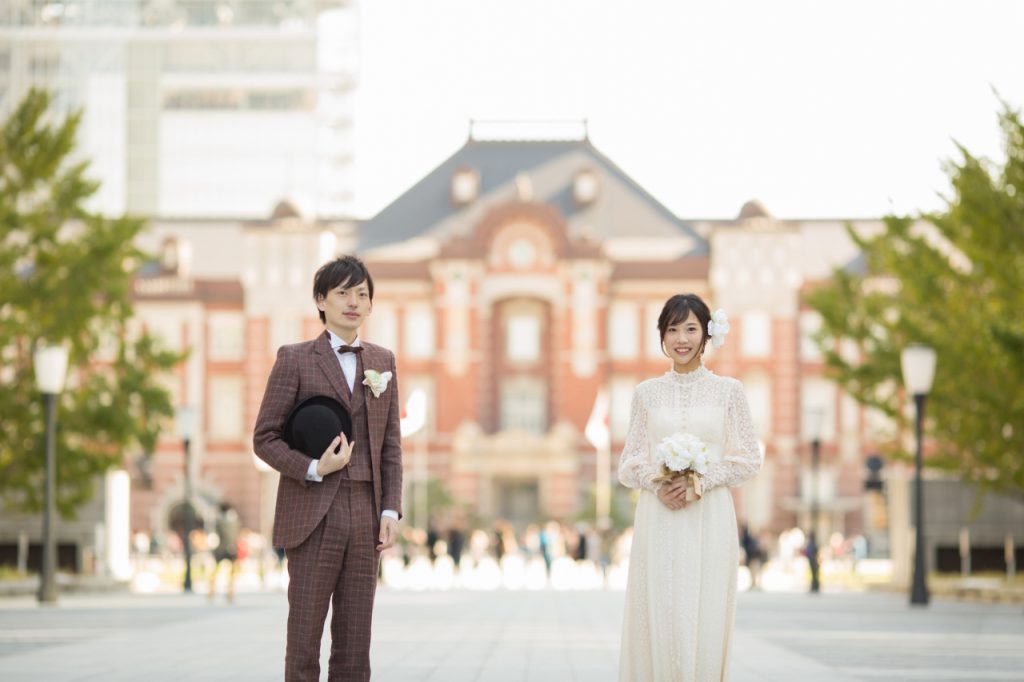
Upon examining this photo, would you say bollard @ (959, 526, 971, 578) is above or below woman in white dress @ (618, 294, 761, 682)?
below

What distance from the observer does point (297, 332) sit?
75.2 meters

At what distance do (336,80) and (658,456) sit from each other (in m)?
112

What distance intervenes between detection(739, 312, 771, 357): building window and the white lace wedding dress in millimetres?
66685

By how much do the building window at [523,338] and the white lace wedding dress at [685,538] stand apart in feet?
223

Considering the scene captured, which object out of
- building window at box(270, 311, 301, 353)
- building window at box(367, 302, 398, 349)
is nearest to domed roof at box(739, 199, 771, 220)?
building window at box(367, 302, 398, 349)

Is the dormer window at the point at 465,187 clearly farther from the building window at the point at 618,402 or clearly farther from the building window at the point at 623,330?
the building window at the point at 618,402

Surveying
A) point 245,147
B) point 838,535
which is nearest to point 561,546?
point 838,535

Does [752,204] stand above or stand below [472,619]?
above

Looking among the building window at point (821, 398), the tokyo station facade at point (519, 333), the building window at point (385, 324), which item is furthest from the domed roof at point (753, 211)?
the building window at point (385, 324)

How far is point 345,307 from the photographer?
7285 millimetres

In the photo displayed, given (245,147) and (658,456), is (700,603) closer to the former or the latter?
(658,456)

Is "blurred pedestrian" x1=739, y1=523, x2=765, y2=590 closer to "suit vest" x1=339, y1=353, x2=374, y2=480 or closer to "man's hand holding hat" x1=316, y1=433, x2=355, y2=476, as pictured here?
"suit vest" x1=339, y1=353, x2=374, y2=480

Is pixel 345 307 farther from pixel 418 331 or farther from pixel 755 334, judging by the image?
pixel 418 331

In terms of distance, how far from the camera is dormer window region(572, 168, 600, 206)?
77.8 metres
